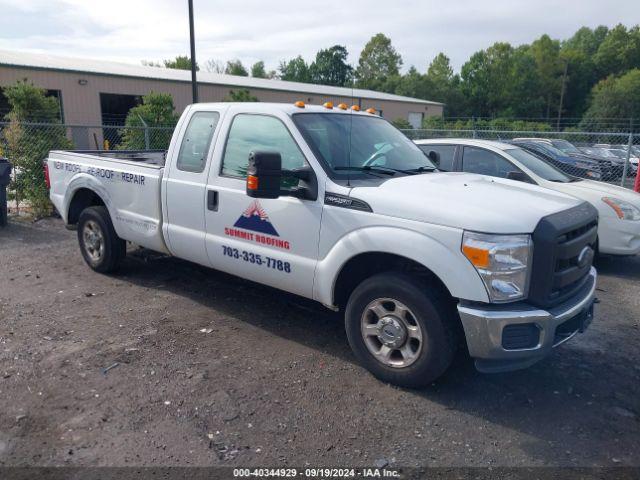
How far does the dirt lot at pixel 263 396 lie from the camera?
3.11 metres

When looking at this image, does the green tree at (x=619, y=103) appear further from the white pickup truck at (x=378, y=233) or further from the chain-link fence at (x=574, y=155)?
the white pickup truck at (x=378, y=233)

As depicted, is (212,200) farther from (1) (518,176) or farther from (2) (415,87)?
(2) (415,87)

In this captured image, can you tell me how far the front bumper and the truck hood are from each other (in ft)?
1.66

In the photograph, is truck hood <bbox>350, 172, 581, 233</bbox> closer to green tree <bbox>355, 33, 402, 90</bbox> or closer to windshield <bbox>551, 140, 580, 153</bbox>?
windshield <bbox>551, 140, 580, 153</bbox>

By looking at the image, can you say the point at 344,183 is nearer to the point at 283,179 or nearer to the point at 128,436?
the point at 283,179

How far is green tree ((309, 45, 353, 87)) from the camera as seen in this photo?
51.5 m

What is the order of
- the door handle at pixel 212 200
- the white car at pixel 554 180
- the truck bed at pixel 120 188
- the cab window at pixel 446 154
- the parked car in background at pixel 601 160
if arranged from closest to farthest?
the door handle at pixel 212 200 < the truck bed at pixel 120 188 < the white car at pixel 554 180 < the cab window at pixel 446 154 < the parked car in background at pixel 601 160

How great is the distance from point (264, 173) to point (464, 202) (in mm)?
1395

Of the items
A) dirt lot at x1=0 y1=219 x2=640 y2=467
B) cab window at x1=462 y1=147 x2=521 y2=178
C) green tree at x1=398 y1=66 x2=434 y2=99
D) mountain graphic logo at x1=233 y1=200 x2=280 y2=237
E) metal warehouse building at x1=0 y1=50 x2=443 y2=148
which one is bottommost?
dirt lot at x1=0 y1=219 x2=640 y2=467

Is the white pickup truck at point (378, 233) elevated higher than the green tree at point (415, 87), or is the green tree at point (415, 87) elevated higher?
the green tree at point (415, 87)

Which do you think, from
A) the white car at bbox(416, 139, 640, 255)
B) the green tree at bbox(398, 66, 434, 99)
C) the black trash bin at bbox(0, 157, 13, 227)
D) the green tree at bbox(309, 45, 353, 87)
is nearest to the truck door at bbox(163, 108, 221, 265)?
the white car at bbox(416, 139, 640, 255)

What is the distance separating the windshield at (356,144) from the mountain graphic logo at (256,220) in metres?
0.69

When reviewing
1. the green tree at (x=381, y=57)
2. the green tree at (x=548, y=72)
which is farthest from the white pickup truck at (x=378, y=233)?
the green tree at (x=548, y=72)

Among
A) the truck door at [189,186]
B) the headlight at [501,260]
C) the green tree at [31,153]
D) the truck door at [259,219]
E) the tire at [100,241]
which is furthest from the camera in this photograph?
the green tree at [31,153]
